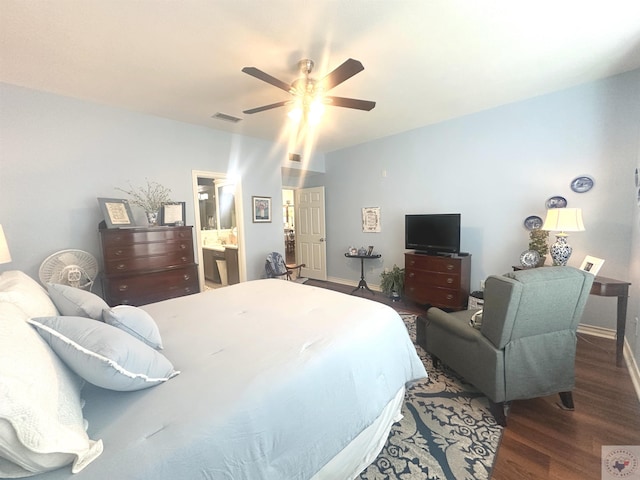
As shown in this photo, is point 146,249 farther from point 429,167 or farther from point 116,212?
point 429,167

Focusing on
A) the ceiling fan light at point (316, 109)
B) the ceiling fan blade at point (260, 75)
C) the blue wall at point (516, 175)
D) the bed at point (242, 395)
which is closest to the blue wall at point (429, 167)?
the blue wall at point (516, 175)

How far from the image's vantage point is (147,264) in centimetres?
290

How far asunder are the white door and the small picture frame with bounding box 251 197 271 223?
1327 mm

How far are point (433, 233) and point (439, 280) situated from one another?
68cm

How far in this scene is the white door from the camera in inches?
223

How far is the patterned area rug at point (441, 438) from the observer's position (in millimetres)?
1409

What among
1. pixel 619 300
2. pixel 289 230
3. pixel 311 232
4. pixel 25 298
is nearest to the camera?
pixel 25 298

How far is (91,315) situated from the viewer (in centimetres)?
122

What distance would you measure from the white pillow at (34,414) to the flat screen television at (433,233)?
381 centimetres

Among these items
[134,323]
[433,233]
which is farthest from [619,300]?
[134,323]

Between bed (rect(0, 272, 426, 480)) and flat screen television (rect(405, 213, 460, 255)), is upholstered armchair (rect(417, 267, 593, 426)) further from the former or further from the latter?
flat screen television (rect(405, 213, 460, 255))

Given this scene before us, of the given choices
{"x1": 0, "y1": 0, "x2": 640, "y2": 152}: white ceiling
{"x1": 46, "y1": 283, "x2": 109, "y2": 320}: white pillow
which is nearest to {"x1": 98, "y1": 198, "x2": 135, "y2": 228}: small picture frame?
{"x1": 0, "y1": 0, "x2": 640, "y2": 152}: white ceiling

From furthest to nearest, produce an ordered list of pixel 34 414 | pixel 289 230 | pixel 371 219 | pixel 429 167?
pixel 289 230 < pixel 371 219 < pixel 429 167 < pixel 34 414

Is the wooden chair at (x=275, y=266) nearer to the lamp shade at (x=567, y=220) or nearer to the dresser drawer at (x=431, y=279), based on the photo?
the dresser drawer at (x=431, y=279)
